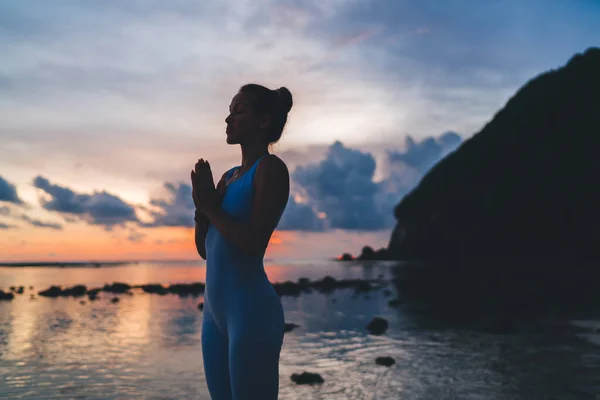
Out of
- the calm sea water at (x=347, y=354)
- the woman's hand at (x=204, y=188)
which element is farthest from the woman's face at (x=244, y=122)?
the calm sea water at (x=347, y=354)

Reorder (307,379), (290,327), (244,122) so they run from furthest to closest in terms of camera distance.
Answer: (290,327)
(307,379)
(244,122)

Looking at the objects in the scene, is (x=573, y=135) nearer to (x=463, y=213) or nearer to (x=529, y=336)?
(x=463, y=213)

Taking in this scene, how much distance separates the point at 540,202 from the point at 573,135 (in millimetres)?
17716

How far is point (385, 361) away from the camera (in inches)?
613

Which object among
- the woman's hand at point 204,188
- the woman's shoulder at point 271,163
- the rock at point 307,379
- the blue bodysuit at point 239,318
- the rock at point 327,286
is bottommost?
the rock at point 327,286

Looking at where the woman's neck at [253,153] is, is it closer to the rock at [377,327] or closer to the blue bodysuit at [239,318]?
the blue bodysuit at [239,318]

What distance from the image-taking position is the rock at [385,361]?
15461 mm

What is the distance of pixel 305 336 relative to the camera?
72.2ft

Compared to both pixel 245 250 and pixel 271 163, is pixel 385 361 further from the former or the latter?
pixel 271 163

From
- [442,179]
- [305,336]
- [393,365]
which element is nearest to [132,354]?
[305,336]

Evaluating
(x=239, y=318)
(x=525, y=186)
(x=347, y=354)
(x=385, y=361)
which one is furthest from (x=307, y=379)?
(x=525, y=186)

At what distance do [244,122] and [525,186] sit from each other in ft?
399

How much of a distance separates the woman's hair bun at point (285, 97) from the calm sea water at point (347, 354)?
33.2 feet

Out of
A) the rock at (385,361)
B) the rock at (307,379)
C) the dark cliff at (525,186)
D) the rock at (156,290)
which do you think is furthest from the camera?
the dark cliff at (525,186)
